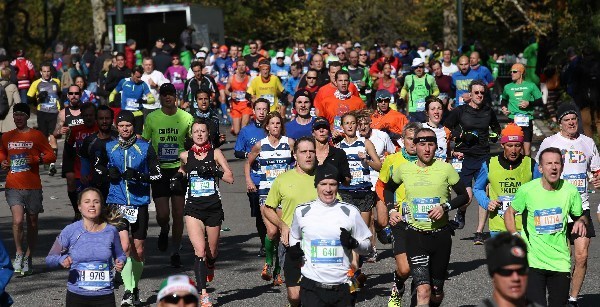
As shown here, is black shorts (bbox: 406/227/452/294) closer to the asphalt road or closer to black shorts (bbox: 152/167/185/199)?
the asphalt road

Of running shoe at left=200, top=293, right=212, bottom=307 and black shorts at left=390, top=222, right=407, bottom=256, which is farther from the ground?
black shorts at left=390, top=222, right=407, bottom=256

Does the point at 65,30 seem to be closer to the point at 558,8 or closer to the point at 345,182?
the point at 558,8

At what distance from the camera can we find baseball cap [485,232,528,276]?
20.2 feet

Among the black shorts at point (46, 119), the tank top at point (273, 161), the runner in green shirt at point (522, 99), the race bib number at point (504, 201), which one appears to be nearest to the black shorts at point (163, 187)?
the tank top at point (273, 161)

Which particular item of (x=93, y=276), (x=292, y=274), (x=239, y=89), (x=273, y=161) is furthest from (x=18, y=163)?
(x=239, y=89)

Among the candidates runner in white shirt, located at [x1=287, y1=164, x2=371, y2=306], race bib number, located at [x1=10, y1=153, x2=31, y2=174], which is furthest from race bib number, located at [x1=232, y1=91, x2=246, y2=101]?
runner in white shirt, located at [x1=287, y1=164, x2=371, y2=306]

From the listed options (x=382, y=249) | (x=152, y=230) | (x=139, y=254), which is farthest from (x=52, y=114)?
(x=139, y=254)

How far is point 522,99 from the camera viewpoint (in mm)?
19016

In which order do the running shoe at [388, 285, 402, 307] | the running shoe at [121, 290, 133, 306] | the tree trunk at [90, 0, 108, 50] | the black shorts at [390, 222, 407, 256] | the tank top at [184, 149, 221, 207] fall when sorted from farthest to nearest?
the tree trunk at [90, 0, 108, 50]
the tank top at [184, 149, 221, 207]
the running shoe at [121, 290, 133, 306]
the running shoe at [388, 285, 402, 307]
the black shorts at [390, 222, 407, 256]

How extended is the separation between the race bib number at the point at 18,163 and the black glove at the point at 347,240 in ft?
17.6

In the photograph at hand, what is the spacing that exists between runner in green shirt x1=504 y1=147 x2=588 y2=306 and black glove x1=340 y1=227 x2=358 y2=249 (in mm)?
1379

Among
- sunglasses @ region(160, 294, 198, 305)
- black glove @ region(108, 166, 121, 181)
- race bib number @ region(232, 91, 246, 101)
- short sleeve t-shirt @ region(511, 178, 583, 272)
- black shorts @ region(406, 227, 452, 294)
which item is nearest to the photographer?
sunglasses @ region(160, 294, 198, 305)

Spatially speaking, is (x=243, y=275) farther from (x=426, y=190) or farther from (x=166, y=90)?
(x=426, y=190)

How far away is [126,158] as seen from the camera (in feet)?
40.0
